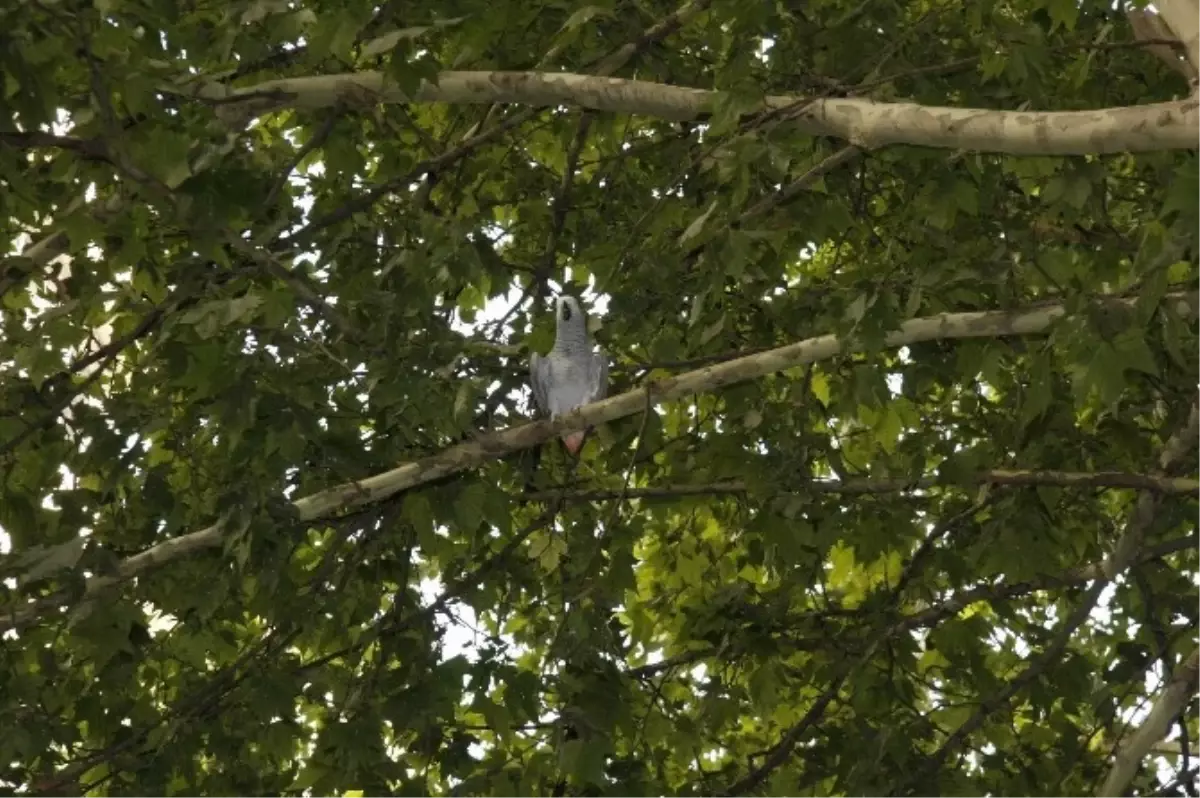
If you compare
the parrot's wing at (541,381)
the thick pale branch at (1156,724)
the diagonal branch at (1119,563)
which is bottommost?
the thick pale branch at (1156,724)

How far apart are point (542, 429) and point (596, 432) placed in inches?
44.8

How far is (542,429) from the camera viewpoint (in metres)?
4.52

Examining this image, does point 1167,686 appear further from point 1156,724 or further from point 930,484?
point 930,484

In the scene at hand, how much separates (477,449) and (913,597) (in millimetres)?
1849

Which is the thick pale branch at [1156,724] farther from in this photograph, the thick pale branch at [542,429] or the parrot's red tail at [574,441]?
the parrot's red tail at [574,441]

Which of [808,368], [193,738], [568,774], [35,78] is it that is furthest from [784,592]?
[35,78]

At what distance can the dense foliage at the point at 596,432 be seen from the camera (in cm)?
412

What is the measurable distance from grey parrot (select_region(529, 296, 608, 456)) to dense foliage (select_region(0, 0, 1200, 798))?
10 centimetres

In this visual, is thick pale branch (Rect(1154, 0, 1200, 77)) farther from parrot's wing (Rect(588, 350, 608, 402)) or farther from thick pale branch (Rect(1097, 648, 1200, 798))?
parrot's wing (Rect(588, 350, 608, 402))

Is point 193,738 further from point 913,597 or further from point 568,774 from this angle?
point 913,597

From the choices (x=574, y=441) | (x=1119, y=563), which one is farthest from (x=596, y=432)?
(x=1119, y=563)

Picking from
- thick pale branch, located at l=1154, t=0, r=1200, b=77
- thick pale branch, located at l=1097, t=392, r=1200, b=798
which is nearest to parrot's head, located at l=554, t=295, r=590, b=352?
thick pale branch, located at l=1097, t=392, r=1200, b=798

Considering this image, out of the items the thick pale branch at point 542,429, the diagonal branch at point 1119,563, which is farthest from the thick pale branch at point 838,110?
the diagonal branch at point 1119,563

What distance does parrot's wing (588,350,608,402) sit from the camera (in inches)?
211
